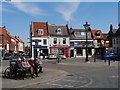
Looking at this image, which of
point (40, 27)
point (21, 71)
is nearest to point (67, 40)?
point (40, 27)

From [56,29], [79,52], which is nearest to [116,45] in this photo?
[79,52]

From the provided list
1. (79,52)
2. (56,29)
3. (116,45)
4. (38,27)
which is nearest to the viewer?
(116,45)

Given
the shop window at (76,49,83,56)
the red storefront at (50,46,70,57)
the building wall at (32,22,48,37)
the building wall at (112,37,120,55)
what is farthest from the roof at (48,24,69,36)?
the building wall at (112,37,120,55)

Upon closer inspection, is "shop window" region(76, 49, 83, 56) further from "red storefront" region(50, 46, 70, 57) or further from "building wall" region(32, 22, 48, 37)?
"building wall" region(32, 22, 48, 37)

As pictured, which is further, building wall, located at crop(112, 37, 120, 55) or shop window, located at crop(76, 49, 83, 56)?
shop window, located at crop(76, 49, 83, 56)

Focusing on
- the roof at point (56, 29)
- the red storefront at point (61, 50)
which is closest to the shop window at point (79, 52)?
the red storefront at point (61, 50)

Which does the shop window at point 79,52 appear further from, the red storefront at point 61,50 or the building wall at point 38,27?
the building wall at point 38,27

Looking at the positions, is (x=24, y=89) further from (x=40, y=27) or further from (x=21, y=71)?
(x=40, y=27)

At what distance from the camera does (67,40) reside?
77.1 m

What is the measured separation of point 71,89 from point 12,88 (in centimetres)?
281

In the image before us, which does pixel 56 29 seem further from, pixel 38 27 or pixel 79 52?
pixel 79 52

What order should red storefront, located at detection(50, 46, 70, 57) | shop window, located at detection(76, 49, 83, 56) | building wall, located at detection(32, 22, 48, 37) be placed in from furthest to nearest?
1. shop window, located at detection(76, 49, 83, 56)
2. building wall, located at detection(32, 22, 48, 37)
3. red storefront, located at detection(50, 46, 70, 57)

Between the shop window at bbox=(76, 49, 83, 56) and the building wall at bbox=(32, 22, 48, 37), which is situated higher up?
the building wall at bbox=(32, 22, 48, 37)

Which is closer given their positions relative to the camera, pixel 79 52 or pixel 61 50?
pixel 61 50
